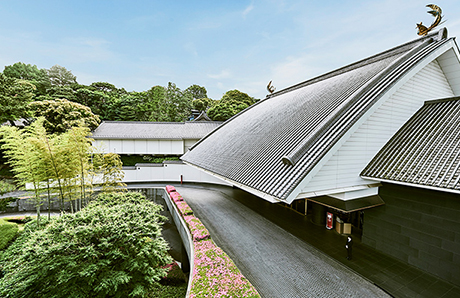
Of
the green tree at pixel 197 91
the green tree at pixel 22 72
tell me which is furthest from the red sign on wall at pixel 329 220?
the green tree at pixel 197 91

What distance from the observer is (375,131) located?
19.9 feet

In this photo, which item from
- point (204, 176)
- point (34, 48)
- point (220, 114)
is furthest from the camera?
point (220, 114)

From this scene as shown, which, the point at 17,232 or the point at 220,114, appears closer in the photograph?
the point at 17,232

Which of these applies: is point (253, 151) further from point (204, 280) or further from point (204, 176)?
point (204, 176)

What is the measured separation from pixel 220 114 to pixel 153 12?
15913 millimetres

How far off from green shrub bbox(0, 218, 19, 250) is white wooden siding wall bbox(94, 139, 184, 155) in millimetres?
10835

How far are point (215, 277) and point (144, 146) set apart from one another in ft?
62.4

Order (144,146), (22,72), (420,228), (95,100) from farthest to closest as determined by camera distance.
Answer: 1. (22,72)
2. (95,100)
3. (144,146)
4. (420,228)

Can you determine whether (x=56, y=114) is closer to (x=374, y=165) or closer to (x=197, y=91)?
(x=374, y=165)

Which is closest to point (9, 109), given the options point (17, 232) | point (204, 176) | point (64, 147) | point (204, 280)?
point (17, 232)

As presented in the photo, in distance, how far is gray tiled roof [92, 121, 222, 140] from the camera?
20.5 metres

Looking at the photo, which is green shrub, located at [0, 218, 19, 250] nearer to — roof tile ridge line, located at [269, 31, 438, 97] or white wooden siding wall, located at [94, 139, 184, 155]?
white wooden siding wall, located at [94, 139, 184, 155]

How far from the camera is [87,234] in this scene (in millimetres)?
5090

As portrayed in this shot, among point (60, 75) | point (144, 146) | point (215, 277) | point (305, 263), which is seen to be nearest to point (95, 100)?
point (144, 146)
